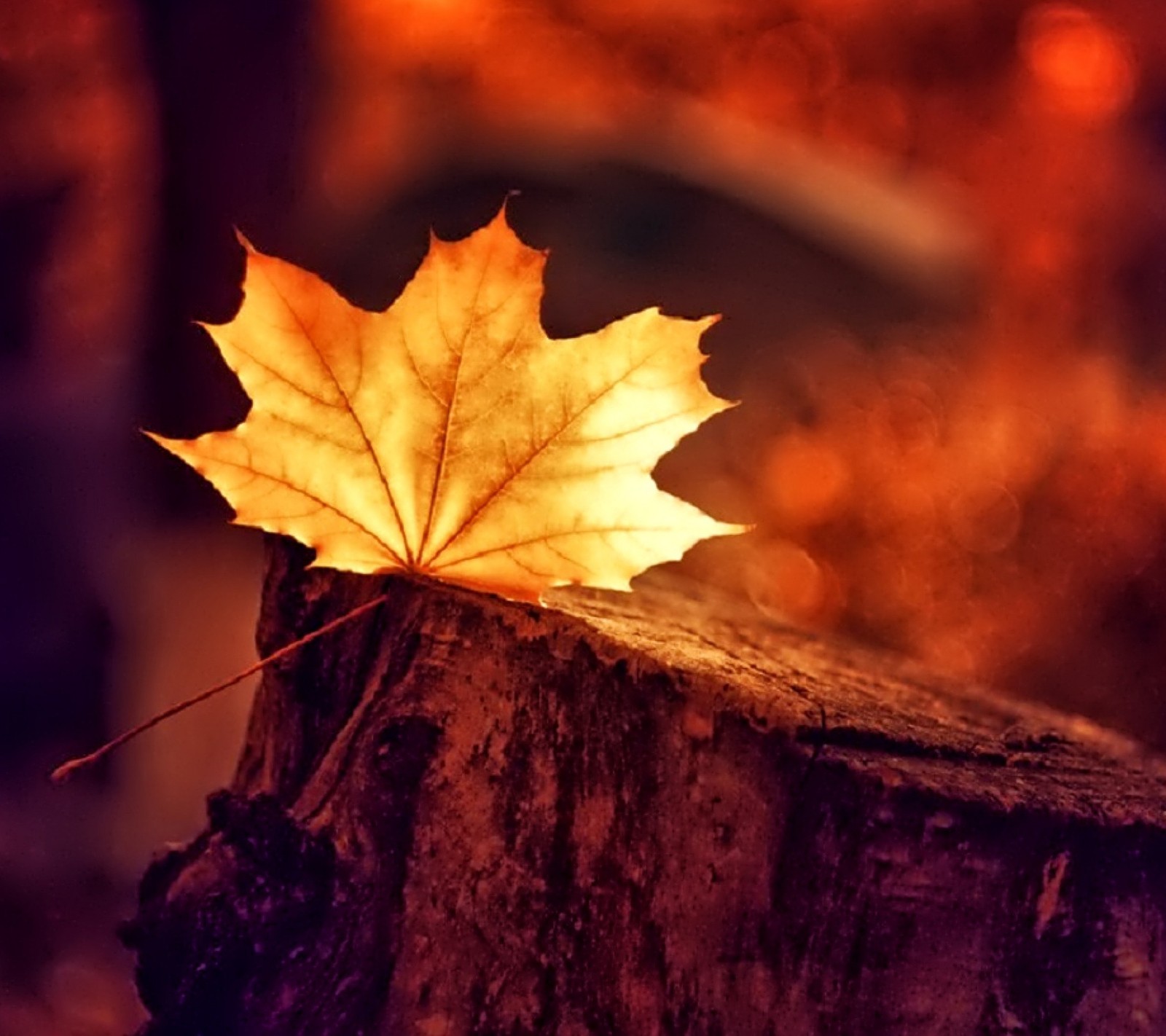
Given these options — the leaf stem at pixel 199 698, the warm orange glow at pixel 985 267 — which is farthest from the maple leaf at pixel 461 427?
the warm orange glow at pixel 985 267

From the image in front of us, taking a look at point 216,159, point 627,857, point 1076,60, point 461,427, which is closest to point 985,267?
point 1076,60

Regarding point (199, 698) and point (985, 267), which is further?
point (985, 267)

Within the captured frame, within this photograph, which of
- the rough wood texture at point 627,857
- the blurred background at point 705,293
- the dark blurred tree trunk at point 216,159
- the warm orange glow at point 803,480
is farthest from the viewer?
the warm orange glow at point 803,480

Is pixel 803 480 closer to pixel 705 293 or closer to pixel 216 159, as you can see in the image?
pixel 705 293

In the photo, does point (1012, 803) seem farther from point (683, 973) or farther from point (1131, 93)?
point (1131, 93)

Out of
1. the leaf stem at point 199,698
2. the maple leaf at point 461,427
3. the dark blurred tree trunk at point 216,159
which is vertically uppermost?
the dark blurred tree trunk at point 216,159

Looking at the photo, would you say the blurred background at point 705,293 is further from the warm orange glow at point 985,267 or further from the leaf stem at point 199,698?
the leaf stem at point 199,698

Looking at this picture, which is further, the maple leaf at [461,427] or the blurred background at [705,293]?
the blurred background at [705,293]
